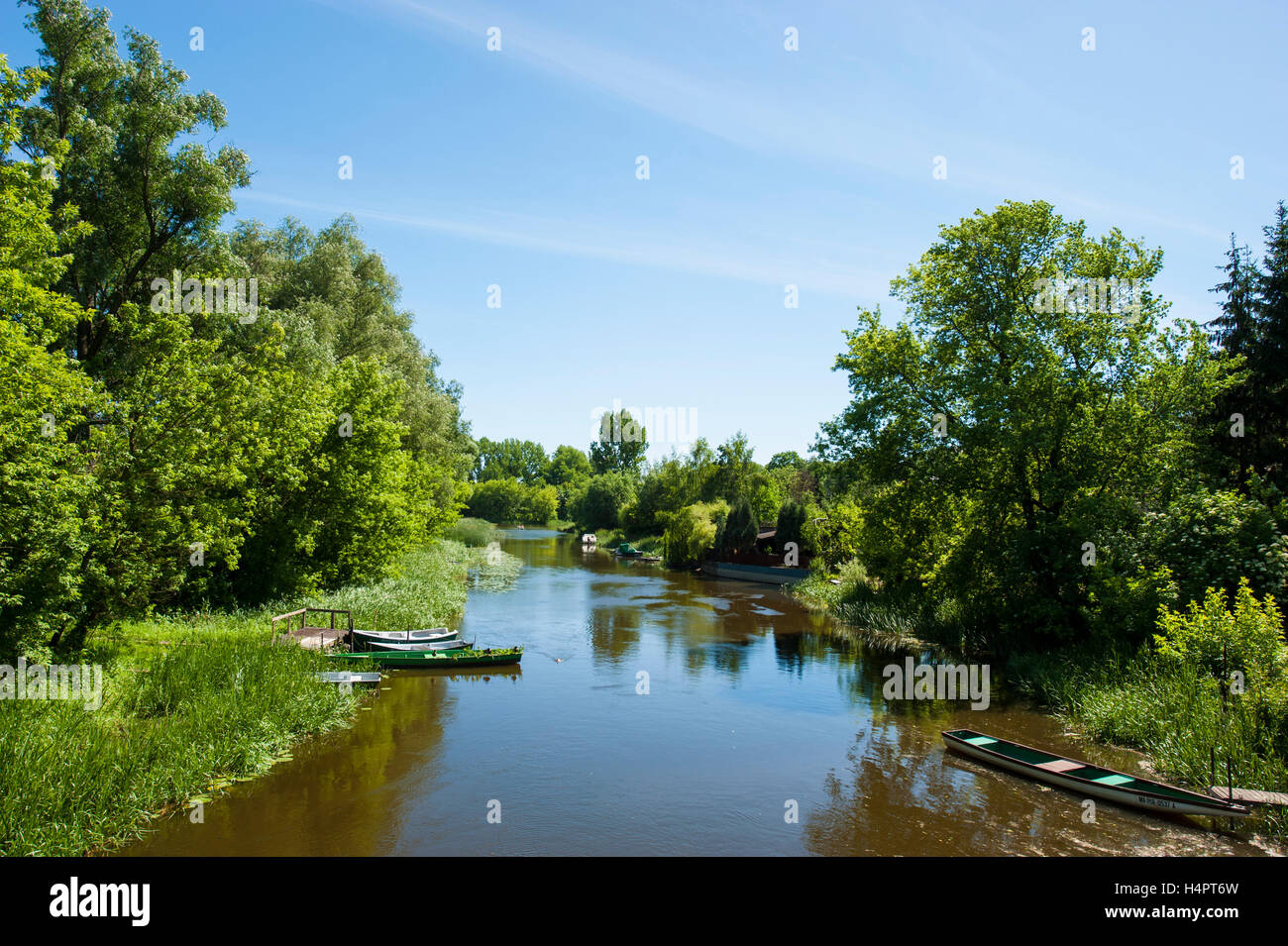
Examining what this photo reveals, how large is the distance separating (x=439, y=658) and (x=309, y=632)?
380 cm

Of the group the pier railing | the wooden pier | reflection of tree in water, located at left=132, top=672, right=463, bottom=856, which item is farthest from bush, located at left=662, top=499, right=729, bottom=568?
reflection of tree in water, located at left=132, top=672, right=463, bottom=856

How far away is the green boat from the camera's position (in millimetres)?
21984

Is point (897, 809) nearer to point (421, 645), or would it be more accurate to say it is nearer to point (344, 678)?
point (344, 678)

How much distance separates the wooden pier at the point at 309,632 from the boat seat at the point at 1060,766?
17101 millimetres

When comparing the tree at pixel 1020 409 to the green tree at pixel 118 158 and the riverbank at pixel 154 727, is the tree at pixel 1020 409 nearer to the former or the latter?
the riverbank at pixel 154 727

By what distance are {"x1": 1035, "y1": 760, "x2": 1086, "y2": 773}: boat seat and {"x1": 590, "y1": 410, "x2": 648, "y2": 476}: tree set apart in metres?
96.8

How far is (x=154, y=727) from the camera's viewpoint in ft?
41.7

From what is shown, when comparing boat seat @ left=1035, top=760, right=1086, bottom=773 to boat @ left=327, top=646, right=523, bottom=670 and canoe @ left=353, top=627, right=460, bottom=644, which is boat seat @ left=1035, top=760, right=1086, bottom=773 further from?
canoe @ left=353, top=627, right=460, bottom=644

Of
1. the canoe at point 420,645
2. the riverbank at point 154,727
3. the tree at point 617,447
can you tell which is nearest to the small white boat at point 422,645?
the canoe at point 420,645

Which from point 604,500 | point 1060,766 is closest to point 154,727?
point 1060,766

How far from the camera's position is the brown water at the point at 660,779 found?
1183cm

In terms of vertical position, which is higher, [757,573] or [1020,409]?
[1020,409]
